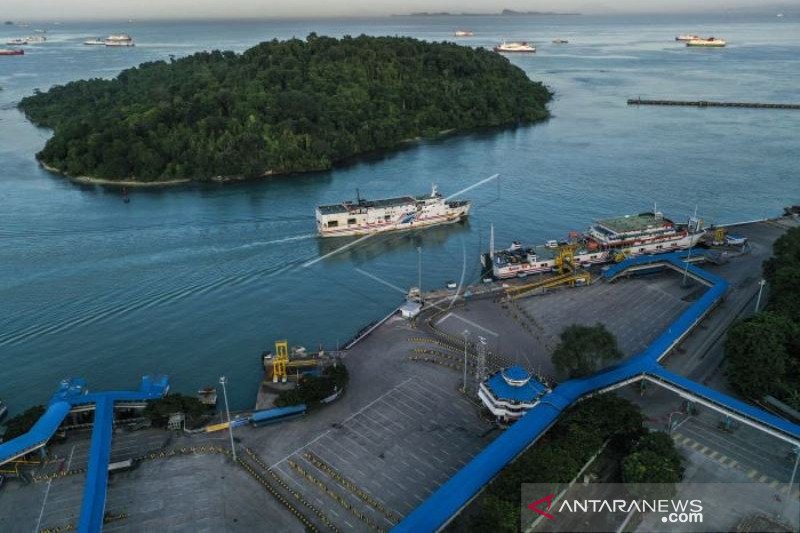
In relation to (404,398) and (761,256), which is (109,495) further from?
(761,256)

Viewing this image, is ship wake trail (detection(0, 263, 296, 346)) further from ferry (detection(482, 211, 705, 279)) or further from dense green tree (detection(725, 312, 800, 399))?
dense green tree (detection(725, 312, 800, 399))

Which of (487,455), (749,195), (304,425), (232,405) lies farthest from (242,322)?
(749,195)

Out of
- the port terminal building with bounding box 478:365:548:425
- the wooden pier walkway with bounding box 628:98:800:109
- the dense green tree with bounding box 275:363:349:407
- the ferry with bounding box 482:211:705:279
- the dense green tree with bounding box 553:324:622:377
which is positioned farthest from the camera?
the wooden pier walkway with bounding box 628:98:800:109

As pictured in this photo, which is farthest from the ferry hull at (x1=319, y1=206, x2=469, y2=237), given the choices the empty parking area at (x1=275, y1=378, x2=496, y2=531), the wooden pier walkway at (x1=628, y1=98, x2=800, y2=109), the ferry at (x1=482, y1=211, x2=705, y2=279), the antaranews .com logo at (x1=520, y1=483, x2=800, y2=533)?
the wooden pier walkway at (x1=628, y1=98, x2=800, y2=109)

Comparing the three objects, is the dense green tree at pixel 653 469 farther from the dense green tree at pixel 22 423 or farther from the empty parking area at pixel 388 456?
the dense green tree at pixel 22 423

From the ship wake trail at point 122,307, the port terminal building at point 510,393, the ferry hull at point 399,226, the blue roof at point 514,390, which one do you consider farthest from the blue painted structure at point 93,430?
the ferry hull at point 399,226
